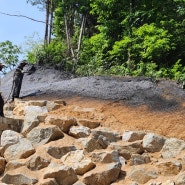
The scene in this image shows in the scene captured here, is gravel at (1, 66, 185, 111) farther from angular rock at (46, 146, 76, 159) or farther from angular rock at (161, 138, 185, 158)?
angular rock at (46, 146, 76, 159)

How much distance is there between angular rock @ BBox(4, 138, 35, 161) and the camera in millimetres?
8945

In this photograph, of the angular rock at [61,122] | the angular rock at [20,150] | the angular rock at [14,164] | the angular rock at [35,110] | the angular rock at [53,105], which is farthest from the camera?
the angular rock at [53,105]

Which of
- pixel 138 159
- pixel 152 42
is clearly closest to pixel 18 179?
pixel 138 159

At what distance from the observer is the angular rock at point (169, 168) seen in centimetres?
812

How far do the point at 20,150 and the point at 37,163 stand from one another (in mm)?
630

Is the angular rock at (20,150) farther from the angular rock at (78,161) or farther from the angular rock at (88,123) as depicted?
the angular rock at (88,123)

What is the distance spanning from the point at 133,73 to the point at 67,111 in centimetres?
612

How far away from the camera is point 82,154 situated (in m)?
8.64

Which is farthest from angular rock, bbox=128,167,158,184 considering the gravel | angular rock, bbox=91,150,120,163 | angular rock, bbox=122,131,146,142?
the gravel

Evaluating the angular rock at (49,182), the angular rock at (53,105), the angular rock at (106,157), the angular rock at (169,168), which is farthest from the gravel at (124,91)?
the angular rock at (49,182)

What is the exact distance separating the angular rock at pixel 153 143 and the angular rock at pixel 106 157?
0.71 metres

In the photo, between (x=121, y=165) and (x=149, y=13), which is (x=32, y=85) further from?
(x=121, y=165)

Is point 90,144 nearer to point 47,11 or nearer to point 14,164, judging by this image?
point 14,164

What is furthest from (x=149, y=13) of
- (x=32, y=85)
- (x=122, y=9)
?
(x=32, y=85)
